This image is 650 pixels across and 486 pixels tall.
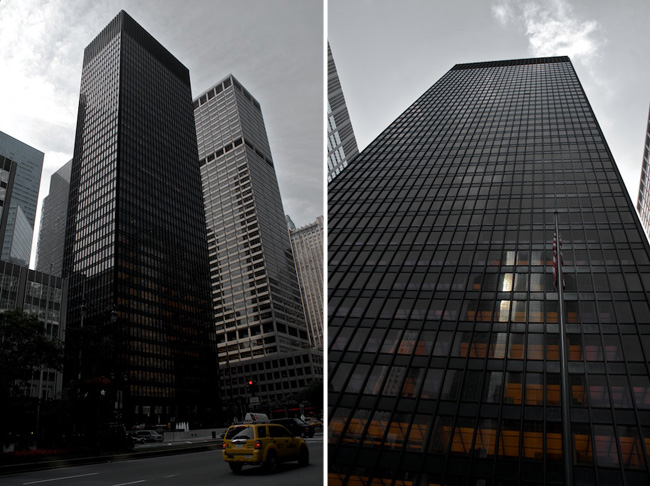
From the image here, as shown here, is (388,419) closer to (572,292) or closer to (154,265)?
(572,292)

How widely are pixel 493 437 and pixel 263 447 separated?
17.2 metres

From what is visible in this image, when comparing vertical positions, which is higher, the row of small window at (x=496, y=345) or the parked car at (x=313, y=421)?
the row of small window at (x=496, y=345)

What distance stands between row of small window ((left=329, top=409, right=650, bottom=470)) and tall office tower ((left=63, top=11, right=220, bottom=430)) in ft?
21.0

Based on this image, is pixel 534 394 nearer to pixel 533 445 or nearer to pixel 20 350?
pixel 533 445

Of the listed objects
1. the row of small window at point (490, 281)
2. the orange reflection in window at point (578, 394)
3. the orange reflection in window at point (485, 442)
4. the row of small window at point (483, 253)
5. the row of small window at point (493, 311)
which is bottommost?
the orange reflection in window at point (485, 442)

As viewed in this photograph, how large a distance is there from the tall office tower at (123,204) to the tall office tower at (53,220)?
25 centimetres

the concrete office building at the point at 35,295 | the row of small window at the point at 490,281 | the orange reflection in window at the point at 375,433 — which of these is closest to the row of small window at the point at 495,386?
the orange reflection in window at the point at 375,433

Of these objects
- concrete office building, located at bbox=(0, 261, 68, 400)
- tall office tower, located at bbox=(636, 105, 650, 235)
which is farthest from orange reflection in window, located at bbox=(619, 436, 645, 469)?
tall office tower, located at bbox=(636, 105, 650, 235)

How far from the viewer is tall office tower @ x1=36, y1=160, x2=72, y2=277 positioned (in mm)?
5430

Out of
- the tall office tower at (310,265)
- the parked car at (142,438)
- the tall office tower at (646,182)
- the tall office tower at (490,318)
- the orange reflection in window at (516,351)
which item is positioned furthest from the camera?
the tall office tower at (646,182)

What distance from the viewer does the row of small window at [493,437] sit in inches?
718

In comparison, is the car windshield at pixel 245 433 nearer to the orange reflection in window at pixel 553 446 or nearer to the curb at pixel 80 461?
the curb at pixel 80 461

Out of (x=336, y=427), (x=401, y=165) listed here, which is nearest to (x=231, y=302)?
(x=336, y=427)

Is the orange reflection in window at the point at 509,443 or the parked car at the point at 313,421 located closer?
the parked car at the point at 313,421
